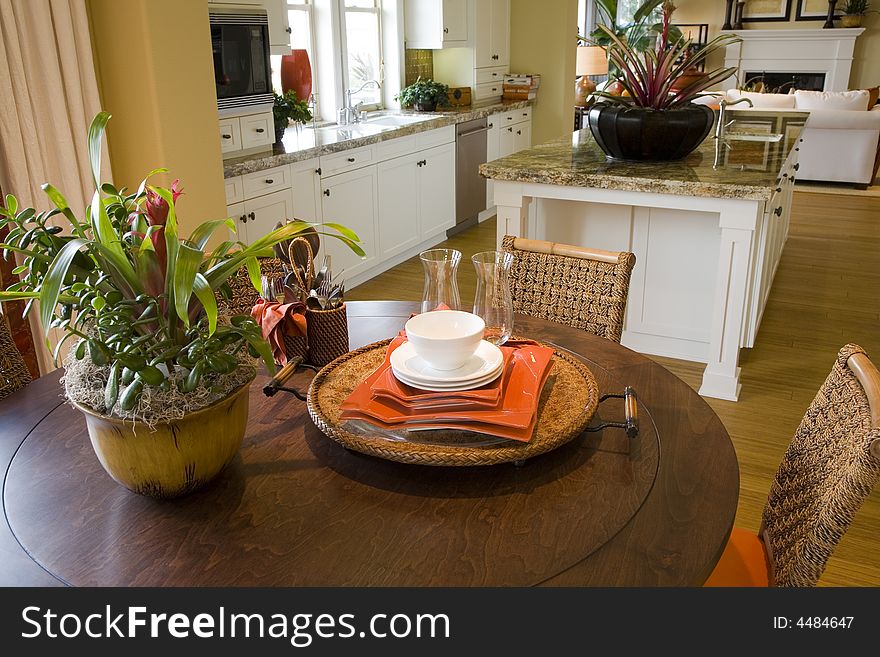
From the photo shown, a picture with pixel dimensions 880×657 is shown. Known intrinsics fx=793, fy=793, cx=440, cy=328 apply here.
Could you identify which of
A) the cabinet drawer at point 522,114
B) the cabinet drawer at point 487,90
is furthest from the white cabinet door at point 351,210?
the cabinet drawer at point 522,114

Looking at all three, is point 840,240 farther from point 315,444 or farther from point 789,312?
point 315,444

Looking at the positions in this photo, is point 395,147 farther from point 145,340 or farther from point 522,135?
point 145,340

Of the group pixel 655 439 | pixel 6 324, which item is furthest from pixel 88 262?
pixel 655 439

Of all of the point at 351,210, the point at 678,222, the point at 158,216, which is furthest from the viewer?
the point at 351,210

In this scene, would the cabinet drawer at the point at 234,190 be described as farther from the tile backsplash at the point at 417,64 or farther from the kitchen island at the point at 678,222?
the tile backsplash at the point at 417,64

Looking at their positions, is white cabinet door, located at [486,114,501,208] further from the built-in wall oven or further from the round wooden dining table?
the round wooden dining table

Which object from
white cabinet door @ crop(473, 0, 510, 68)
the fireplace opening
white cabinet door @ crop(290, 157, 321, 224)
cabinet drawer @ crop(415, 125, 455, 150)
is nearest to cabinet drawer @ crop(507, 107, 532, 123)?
white cabinet door @ crop(473, 0, 510, 68)

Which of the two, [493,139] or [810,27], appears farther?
[810,27]

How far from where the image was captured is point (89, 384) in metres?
1.16

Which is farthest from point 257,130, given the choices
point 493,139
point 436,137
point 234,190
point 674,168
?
point 493,139

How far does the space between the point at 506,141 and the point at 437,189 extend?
1144mm

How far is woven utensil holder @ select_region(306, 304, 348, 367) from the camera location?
162cm

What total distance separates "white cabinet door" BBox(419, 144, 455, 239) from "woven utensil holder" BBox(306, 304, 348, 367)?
364 cm

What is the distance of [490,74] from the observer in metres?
6.23
